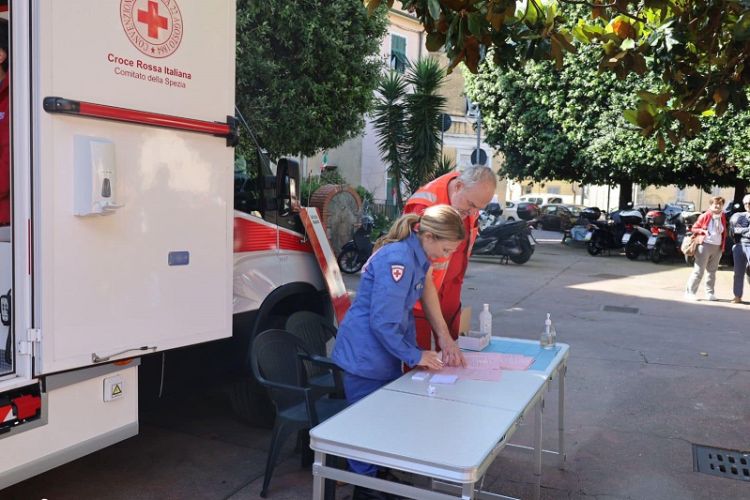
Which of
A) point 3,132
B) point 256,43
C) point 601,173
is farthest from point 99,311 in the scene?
point 601,173

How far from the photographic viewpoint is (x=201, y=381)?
13.3 feet

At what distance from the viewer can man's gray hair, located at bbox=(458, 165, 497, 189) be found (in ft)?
13.3

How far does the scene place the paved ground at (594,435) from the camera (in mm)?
4105

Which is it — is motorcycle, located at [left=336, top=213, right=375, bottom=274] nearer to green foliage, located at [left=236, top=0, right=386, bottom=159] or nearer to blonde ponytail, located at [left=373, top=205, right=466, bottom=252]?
green foliage, located at [left=236, top=0, right=386, bottom=159]

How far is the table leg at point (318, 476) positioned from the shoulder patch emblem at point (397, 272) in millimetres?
923

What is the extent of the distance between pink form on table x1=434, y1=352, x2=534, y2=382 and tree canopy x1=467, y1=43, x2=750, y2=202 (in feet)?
44.4

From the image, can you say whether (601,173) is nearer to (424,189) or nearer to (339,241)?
(339,241)

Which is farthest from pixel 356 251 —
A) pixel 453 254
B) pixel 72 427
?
pixel 72 427

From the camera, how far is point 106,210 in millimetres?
2994

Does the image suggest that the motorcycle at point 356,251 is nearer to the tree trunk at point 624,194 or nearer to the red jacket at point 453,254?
the red jacket at point 453,254

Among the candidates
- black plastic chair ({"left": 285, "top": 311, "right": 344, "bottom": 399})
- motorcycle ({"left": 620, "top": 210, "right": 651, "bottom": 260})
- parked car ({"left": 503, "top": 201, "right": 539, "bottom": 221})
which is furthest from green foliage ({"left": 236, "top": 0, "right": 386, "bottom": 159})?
parked car ({"left": 503, "top": 201, "right": 539, "bottom": 221})

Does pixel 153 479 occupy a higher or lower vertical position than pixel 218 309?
lower

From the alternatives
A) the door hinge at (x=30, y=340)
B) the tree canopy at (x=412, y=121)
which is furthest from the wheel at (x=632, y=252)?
the door hinge at (x=30, y=340)

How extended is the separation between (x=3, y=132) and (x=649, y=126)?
133 inches
